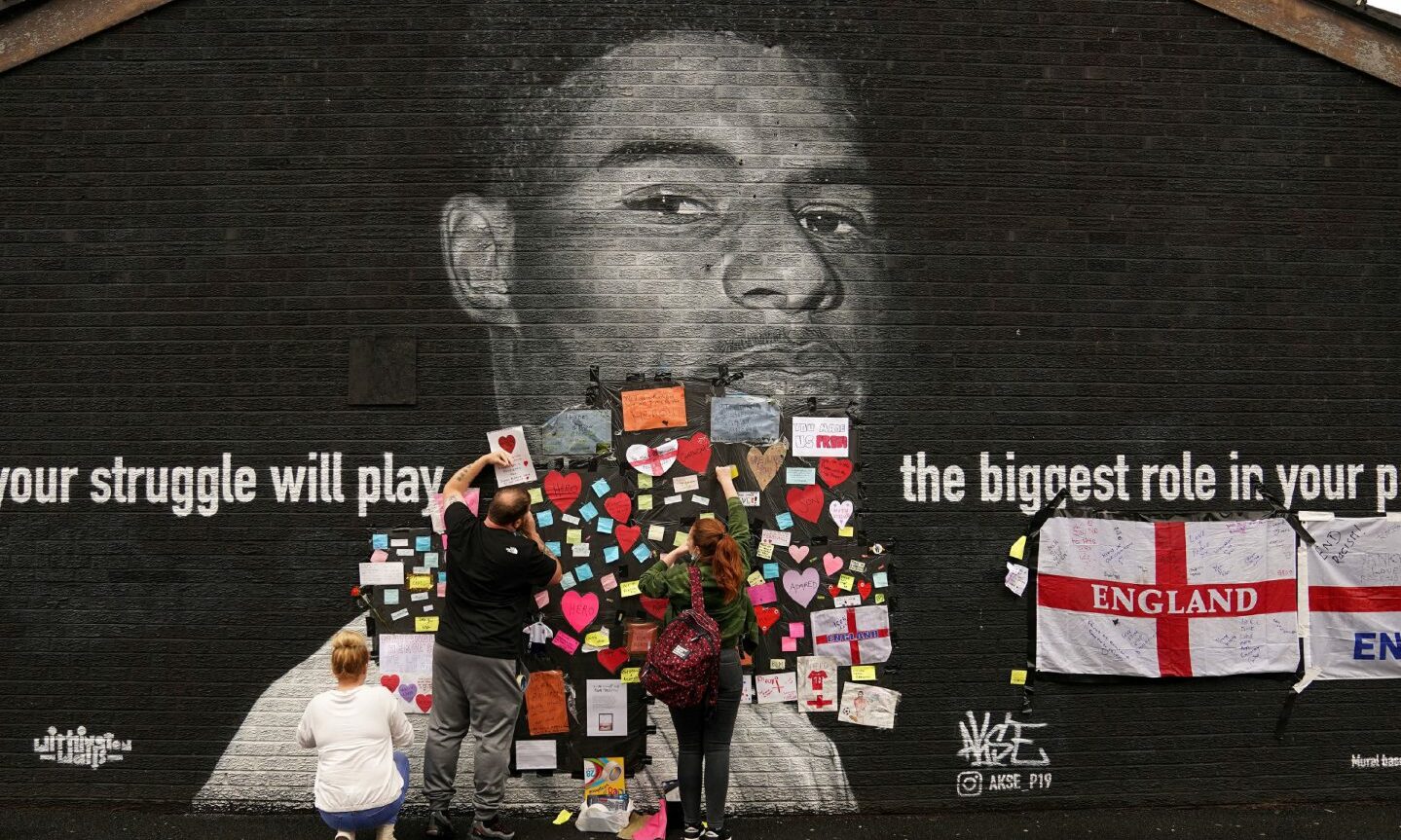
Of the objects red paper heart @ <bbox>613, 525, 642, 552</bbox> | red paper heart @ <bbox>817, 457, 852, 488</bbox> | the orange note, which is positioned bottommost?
red paper heart @ <bbox>613, 525, 642, 552</bbox>

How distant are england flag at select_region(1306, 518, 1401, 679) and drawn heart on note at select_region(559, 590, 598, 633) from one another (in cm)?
442

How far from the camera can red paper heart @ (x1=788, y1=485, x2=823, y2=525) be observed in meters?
6.32

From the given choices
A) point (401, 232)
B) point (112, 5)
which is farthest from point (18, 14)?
point (401, 232)

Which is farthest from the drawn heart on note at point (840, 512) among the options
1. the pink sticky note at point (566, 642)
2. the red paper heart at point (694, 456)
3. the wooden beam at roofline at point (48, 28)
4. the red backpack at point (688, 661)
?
the wooden beam at roofline at point (48, 28)

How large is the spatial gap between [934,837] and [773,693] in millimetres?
1216

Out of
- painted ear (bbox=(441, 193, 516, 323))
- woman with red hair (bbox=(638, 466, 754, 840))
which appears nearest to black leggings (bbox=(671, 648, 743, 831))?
woman with red hair (bbox=(638, 466, 754, 840))

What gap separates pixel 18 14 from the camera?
6398 mm

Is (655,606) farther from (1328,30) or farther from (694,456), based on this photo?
(1328,30)

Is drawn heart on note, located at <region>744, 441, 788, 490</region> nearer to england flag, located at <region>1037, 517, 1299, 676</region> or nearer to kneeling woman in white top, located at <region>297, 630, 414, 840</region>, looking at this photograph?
england flag, located at <region>1037, 517, 1299, 676</region>

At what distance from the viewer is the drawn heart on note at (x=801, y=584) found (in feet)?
20.7

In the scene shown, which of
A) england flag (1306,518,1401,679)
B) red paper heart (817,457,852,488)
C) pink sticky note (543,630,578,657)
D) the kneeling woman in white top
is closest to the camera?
the kneeling woman in white top

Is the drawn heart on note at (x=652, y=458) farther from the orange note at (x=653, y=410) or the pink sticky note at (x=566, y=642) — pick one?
the pink sticky note at (x=566, y=642)

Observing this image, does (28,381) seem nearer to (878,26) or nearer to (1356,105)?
(878,26)

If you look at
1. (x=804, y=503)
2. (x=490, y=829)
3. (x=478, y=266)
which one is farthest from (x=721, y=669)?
(x=478, y=266)
